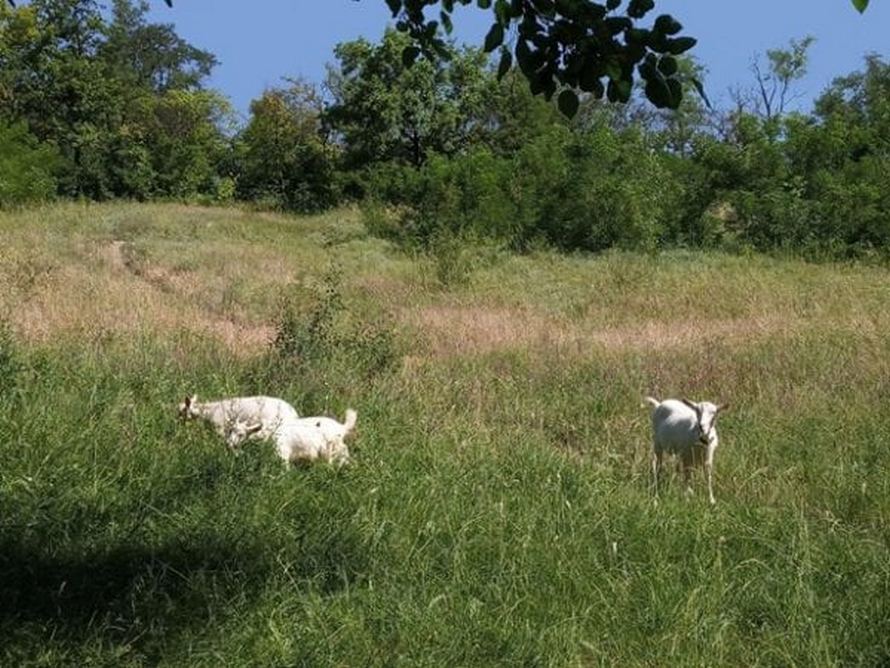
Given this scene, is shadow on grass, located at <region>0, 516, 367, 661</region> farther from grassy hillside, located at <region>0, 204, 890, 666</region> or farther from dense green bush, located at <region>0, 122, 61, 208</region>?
dense green bush, located at <region>0, 122, 61, 208</region>

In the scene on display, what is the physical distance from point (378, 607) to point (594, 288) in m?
14.3

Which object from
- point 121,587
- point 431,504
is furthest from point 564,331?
point 121,587

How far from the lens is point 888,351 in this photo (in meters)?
10.3

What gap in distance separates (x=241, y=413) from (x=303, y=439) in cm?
61

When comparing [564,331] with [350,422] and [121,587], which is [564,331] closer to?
[350,422]

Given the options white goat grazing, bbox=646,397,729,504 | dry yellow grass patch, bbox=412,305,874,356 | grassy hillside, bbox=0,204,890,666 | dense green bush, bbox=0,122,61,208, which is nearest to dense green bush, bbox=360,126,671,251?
dry yellow grass patch, bbox=412,305,874,356

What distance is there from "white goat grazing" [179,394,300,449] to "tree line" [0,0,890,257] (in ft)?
9.81

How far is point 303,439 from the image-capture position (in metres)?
5.68

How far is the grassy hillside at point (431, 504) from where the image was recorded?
369cm

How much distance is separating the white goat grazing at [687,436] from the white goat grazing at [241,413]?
2.34 m

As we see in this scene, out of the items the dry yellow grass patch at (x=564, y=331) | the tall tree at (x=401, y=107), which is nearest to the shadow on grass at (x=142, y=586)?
the dry yellow grass patch at (x=564, y=331)

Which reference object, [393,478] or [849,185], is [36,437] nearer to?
[393,478]

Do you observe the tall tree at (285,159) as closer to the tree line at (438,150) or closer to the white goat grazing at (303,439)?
the tree line at (438,150)

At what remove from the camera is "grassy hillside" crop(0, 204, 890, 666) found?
3688mm
